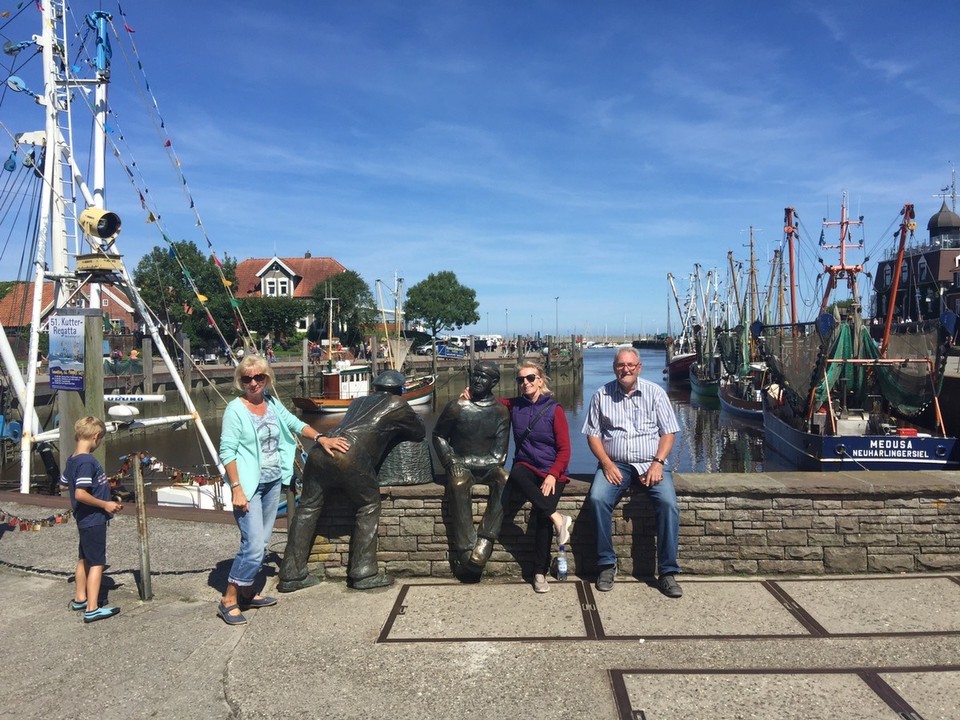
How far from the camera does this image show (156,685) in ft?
11.9

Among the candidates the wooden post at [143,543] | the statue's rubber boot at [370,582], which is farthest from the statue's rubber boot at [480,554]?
the wooden post at [143,543]

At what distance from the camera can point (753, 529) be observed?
16.7 ft

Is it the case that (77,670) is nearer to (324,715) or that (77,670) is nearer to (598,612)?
(324,715)

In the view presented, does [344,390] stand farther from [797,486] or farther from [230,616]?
[797,486]

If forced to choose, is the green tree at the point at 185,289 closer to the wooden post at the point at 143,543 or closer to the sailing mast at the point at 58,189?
the sailing mast at the point at 58,189

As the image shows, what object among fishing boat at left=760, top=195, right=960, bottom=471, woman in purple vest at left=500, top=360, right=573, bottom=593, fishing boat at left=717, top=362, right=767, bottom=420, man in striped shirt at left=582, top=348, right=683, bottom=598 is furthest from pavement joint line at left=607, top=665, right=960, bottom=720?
fishing boat at left=717, top=362, right=767, bottom=420

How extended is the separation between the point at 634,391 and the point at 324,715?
113 inches

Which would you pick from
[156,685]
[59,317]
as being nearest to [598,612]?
[156,685]

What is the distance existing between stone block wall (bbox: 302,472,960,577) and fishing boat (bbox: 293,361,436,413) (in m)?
28.4

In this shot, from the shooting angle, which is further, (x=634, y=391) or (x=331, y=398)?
(x=331, y=398)

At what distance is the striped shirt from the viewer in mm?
4922

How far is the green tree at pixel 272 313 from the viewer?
52.4m

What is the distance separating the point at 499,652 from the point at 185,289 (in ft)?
152

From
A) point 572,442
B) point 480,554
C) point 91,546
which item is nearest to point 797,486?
point 480,554
